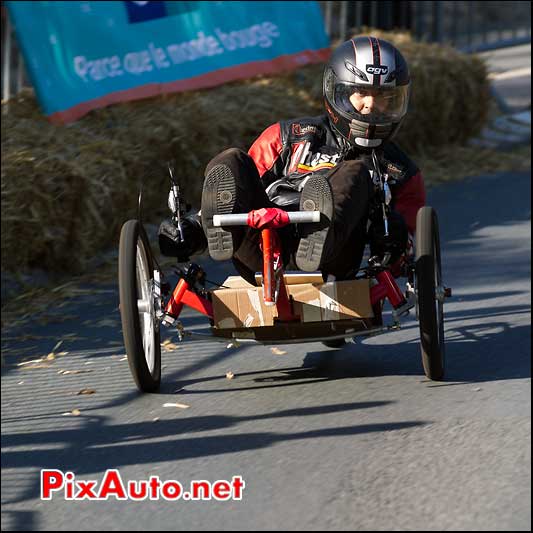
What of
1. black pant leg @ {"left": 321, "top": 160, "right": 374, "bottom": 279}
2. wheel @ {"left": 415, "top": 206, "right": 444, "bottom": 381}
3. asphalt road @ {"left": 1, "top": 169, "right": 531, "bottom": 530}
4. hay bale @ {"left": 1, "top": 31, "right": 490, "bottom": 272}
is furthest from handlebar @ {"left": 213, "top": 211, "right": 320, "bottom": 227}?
hay bale @ {"left": 1, "top": 31, "right": 490, "bottom": 272}

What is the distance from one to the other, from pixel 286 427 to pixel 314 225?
0.81m

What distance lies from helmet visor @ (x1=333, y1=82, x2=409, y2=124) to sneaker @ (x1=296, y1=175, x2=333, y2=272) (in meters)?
0.73

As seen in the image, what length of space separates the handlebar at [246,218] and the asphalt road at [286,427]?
2.62 feet

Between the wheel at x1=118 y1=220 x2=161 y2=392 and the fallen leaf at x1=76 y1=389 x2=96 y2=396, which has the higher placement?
the wheel at x1=118 y1=220 x2=161 y2=392

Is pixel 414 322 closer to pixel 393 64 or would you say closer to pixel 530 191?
pixel 393 64

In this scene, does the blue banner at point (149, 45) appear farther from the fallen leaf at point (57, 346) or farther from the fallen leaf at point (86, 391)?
the fallen leaf at point (86, 391)

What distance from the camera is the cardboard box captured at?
5270 mm

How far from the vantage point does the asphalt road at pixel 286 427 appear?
13.7 ft

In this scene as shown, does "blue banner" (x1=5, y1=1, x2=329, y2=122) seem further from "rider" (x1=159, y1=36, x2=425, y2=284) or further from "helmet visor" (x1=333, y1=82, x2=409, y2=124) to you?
"helmet visor" (x1=333, y1=82, x2=409, y2=124)

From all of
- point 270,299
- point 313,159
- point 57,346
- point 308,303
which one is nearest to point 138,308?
point 270,299

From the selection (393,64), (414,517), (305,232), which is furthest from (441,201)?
(414,517)

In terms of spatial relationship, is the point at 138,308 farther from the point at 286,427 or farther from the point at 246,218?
the point at 286,427

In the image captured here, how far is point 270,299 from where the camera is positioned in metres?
5.13

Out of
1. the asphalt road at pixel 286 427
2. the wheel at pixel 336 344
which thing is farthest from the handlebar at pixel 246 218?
the wheel at pixel 336 344
